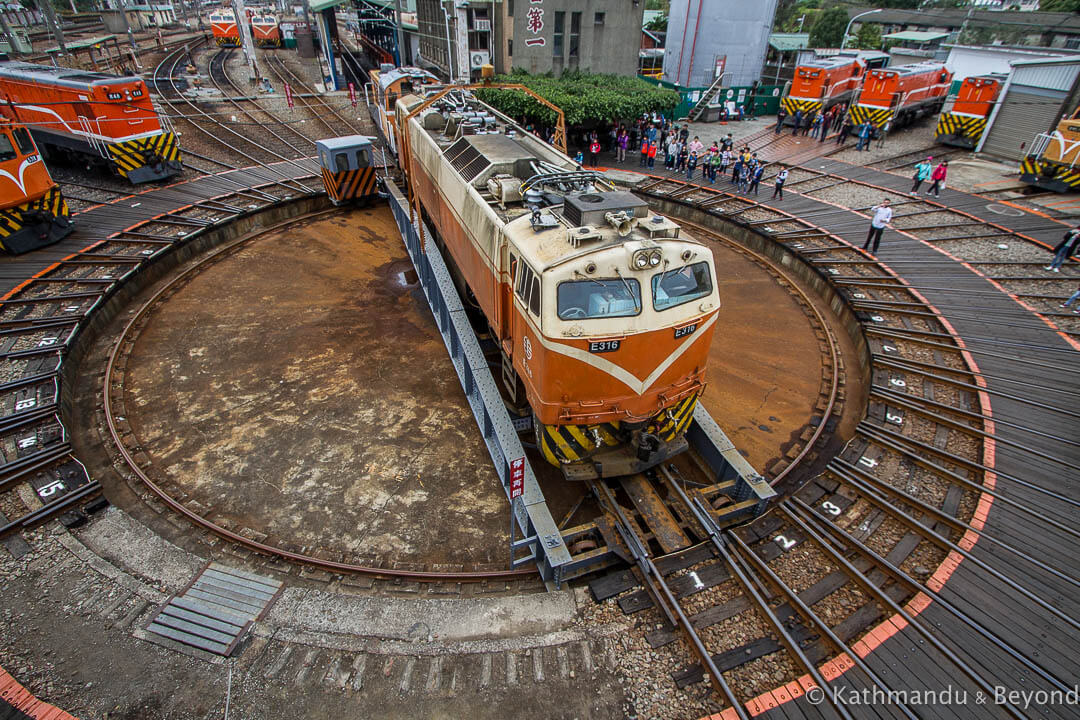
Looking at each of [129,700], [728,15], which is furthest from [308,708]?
[728,15]

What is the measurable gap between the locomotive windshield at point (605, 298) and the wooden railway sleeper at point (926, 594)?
15.2 feet

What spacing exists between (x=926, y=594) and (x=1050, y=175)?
2102 cm

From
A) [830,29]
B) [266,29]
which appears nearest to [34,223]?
[266,29]

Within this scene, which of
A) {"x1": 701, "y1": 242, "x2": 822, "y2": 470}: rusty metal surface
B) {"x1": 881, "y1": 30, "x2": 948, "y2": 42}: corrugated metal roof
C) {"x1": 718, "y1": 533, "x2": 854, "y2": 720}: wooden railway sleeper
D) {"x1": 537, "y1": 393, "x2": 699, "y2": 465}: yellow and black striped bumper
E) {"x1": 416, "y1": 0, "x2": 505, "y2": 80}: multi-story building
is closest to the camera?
{"x1": 718, "y1": 533, "x2": 854, "y2": 720}: wooden railway sleeper

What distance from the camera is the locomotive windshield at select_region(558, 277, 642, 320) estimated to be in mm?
6926

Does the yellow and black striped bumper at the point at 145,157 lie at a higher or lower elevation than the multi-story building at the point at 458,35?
lower

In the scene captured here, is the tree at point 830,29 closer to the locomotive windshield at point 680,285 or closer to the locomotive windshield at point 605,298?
the locomotive windshield at point 680,285

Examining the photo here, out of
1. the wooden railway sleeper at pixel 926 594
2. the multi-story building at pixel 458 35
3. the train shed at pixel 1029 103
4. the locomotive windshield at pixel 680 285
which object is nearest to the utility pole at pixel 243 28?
the multi-story building at pixel 458 35

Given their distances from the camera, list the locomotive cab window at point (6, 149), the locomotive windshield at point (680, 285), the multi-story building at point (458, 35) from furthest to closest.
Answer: the multi-story building at point (458, 35), the locomotive cab window at point (6, 149), the locomotive windshield at point (680, 285)

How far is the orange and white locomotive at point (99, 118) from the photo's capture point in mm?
19141

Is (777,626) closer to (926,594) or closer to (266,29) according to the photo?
(926,594)

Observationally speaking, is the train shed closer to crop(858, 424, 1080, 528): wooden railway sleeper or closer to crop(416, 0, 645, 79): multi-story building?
crop(416, 0, 645, 79): multi-story building

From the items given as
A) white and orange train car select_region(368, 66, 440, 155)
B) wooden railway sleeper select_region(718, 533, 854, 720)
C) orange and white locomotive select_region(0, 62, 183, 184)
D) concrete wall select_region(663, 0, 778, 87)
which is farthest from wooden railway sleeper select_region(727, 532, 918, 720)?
concrete wall select_region(663, 0, 778, 87)

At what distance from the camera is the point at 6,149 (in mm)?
14328
